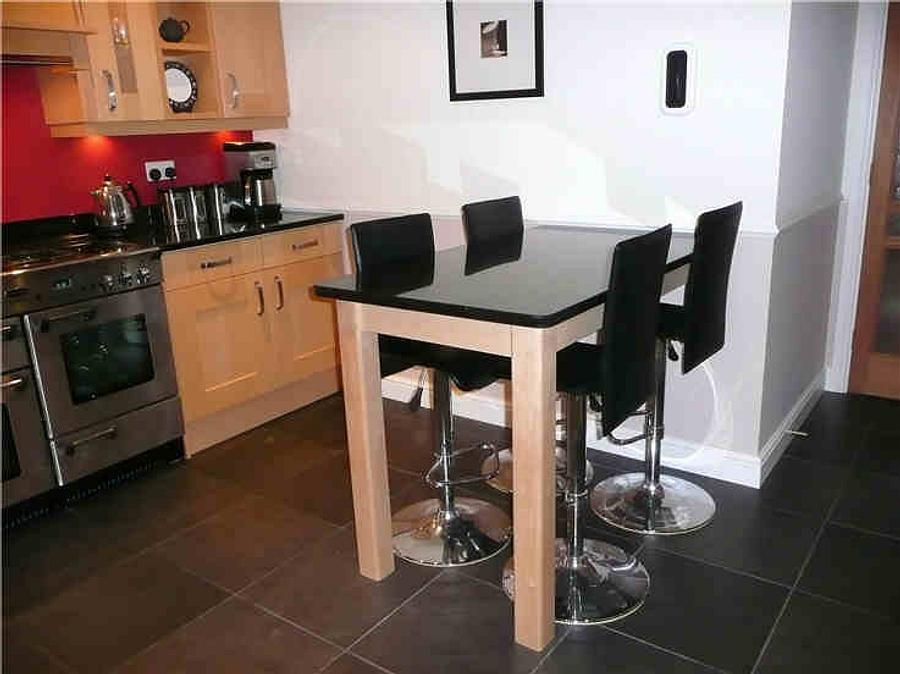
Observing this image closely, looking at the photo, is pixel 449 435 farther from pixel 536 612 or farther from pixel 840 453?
pixel 840 453

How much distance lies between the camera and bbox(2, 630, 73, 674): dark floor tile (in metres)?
2.00

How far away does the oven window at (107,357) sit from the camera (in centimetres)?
273

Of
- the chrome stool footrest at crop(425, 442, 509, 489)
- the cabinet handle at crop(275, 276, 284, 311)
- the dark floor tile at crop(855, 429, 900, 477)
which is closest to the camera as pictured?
the chrome stool footrest at crop(425, 442, 509, 489)

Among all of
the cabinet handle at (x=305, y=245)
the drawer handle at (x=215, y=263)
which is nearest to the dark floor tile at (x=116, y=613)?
the drawer handle at (x=215, y=263)

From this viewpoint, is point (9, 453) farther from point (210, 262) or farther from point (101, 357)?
point (210, 262)

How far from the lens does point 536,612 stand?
1.97m

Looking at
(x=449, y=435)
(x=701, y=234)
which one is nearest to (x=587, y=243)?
(x=701, y=234)

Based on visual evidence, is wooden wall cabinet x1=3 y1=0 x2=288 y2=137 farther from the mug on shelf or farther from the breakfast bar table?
the breakfast bar table

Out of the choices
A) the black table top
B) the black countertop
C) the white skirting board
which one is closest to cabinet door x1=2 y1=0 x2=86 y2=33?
the black countertop

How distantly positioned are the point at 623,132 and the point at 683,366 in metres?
0.97

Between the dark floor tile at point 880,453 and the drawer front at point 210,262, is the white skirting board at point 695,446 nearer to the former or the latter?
the dark floor tile at point 880,453

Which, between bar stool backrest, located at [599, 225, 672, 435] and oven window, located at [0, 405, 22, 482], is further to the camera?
oven window, located at [0, 405, 22, 482]

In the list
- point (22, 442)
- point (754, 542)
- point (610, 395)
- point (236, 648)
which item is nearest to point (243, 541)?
point (236, 648)

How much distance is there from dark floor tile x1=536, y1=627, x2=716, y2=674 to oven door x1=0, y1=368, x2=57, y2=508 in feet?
6.23
